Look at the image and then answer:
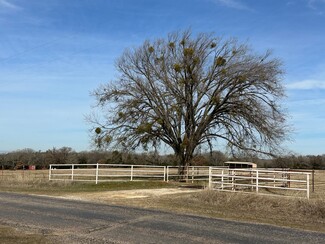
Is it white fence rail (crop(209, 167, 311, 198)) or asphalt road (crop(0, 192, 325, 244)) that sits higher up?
white fence rail (crop(209, 167, 311, 198))

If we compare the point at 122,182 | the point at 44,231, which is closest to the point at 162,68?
the point at 122,182

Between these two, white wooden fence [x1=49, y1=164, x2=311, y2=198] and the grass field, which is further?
white wooden fence [x1=49, y1=164, x2=311, y2=198]

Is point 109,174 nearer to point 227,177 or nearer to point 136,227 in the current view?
point 227,177

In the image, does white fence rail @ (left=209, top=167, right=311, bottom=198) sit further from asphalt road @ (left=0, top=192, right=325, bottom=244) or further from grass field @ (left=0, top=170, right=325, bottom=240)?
asphalt road @ (left=0, top=192, right=325, bottom=244)

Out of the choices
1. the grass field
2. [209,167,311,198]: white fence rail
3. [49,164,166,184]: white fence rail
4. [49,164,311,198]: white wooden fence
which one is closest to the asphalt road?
the grass field

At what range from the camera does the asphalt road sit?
8703 mm

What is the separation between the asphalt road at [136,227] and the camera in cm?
870

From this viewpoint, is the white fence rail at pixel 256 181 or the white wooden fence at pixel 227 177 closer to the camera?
the white fence rail at pixel 256 181

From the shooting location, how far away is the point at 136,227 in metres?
10.0

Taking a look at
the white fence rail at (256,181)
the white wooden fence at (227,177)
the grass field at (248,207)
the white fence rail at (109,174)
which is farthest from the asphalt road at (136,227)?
the white fence rail at (109,174)

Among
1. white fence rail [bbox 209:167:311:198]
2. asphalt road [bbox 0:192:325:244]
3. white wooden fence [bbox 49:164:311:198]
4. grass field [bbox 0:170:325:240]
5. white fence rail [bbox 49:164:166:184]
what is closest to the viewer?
asphalt road [bbox 0:192:325:244]

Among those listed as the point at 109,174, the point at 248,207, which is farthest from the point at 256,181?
the point at 109,174

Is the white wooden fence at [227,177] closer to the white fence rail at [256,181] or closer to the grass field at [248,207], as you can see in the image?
the white fence rail at [256,181]

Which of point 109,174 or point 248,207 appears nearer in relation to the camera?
point 248,207
